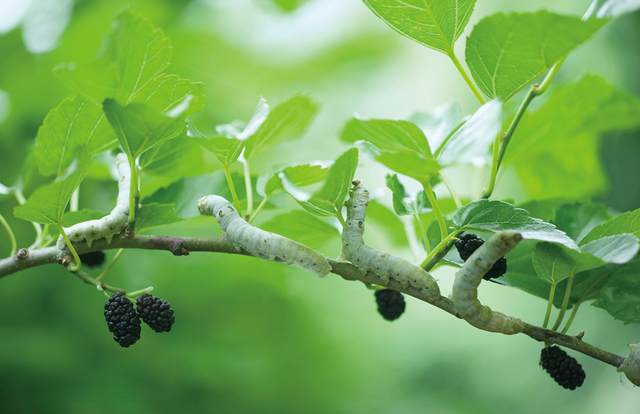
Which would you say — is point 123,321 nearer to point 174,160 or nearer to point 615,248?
point 174,160

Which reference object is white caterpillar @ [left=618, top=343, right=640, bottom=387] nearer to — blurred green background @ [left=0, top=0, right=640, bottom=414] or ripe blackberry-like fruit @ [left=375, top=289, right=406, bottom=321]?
ripe blackberry-like fruit @ [left=375, top=289, right=406, bottom=321]

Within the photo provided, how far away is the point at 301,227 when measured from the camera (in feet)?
1.70

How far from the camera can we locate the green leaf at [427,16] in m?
0.37

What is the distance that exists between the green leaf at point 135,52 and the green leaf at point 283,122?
0.41 ft

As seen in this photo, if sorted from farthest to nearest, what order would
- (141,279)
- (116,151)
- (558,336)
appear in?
(141,279) < (116,151) < (558,336)

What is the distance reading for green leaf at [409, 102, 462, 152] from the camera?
578 mm

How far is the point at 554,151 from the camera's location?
0.99 metres

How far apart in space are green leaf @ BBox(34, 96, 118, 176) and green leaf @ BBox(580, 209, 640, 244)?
0.52m

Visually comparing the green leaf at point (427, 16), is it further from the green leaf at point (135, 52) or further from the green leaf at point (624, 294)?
the green leaf at point (624, 294)

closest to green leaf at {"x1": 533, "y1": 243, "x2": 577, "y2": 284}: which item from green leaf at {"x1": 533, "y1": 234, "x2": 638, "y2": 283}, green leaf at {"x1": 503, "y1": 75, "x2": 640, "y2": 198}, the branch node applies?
green leaf at {"x1": 533, "y1": 234, "x2": 638, "y2": 283}

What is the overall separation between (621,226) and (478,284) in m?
0.16

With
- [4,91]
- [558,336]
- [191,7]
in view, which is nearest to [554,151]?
[558,336]

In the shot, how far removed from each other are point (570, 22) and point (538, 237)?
0.17 metres

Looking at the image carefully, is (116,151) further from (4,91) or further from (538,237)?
(4,91)
